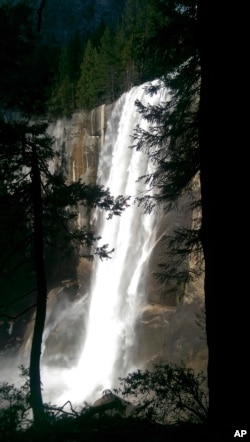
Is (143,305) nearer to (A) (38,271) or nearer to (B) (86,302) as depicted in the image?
(B) (86,302)

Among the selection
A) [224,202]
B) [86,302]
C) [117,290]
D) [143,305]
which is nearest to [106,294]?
[117,290]

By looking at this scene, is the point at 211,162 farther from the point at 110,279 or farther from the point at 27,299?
the point at 27,299

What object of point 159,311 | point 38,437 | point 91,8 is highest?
point 91,8

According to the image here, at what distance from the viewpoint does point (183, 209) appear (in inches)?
734

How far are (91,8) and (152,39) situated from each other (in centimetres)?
7714

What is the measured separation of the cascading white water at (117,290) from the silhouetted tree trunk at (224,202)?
633 inches

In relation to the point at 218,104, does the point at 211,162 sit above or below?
below

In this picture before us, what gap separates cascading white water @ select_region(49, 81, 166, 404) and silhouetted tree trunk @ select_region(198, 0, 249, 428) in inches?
633

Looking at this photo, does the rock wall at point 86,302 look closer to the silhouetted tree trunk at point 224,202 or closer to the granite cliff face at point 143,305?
the granite cliff face at point 143,305

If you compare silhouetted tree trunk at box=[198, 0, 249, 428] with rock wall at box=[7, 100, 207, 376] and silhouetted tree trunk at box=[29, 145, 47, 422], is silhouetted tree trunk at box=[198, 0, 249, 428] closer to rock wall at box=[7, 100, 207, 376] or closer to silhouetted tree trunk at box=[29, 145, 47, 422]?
silhouetted tree trunk at box=[29, 145, 47, 422]

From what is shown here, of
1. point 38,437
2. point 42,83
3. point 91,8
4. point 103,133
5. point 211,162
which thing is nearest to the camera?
point 211,162

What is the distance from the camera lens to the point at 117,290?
72.1 feet

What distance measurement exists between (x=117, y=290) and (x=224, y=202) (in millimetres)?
19869

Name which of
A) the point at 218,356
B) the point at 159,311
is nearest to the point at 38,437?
the point at 218,356
